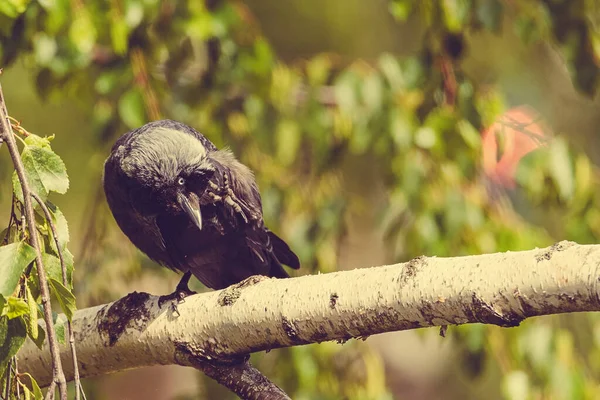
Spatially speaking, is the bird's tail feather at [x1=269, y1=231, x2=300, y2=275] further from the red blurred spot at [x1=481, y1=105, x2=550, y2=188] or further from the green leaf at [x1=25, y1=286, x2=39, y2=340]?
the green leaf at [x1=25, y1=286, x2=39, y2=340]

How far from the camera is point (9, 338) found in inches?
49.1

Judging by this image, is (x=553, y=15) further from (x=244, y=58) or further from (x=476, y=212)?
(x=244, y=58)

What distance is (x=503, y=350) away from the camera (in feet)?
8.95

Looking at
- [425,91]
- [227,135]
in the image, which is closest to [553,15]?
[425,91]

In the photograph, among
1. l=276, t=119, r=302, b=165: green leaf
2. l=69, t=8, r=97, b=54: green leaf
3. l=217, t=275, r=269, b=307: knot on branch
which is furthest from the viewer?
l=276, t=119, r=302, b=165: green leaf

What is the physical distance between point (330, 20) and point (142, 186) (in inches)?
174

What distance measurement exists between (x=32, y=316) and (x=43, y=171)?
0.78ft

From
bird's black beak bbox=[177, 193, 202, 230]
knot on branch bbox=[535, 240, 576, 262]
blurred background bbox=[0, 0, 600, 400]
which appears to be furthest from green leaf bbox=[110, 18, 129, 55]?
knot on branch bbox=[535, 240, 576, 262]

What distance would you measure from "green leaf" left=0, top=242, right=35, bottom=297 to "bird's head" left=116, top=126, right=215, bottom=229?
1.11 metres

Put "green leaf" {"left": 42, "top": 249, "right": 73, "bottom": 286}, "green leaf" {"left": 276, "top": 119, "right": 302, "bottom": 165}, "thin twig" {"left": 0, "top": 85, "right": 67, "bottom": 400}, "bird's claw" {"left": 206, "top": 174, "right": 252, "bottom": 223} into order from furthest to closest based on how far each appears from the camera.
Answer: "green leaf" {"left": 276, "top": 119, "right": 302, "bottom": 165} < "bird's claw" {"left": 206, "top": 174, "right": 252, "bottom": 223} < "green leaf" {"left": 42, "top": 249, "right": 73, "bottom": 286} < "thin twig" {"left": 0, "top": 85, "right": 67, "bottom": 400}

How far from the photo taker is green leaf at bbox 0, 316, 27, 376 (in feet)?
4.08

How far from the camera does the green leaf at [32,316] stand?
1.27m

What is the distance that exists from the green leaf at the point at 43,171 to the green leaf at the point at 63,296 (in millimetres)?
149

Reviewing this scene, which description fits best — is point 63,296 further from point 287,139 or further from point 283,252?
point 287,139
